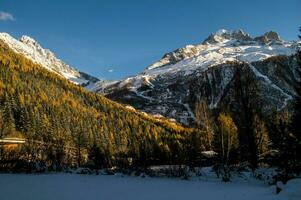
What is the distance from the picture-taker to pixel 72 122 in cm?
13850

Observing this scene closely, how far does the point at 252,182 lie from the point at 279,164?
231 centimetres

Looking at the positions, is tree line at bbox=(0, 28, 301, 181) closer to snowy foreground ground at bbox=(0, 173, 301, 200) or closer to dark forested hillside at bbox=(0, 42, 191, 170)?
dark forested hillside at bbox=(0, 42, 191, 170)

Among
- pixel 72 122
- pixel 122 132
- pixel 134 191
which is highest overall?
pixel 72 122

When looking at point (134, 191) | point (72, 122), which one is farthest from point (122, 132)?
point (134, 191)

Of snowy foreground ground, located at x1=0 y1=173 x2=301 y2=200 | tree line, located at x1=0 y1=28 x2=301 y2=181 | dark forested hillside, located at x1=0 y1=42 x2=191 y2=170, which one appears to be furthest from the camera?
dark forested hillside, located at x1=0 y1=42 x2=191 y2=170

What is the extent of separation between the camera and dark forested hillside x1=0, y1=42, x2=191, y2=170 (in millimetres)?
100688

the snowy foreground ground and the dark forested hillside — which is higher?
Result: the dark forested hillside

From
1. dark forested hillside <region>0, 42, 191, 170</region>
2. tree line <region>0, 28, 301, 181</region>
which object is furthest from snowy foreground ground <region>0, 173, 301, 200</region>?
dark forested hillside <region>0, 42, 191, 170</region>

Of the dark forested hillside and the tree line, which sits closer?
the tree line

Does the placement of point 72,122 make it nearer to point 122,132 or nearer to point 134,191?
point 122,132

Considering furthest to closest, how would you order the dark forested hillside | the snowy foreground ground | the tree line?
the dark forested hillside
the tree line
the snowy foreground ground

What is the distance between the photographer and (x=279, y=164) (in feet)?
72.3

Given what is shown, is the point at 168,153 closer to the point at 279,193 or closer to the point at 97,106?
the point at 279,193

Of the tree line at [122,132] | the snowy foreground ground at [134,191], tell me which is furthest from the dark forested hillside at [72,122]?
the snowy foreground ground at [134,191]
